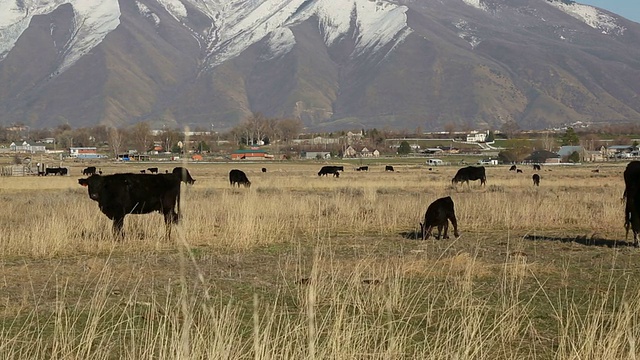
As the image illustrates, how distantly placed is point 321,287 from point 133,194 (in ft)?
29.2

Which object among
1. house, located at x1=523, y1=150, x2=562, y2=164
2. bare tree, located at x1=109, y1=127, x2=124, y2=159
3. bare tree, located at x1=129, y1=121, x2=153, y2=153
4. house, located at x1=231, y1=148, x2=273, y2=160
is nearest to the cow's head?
bare tree, located at x1=129, y1=121, x2=153, y2=153

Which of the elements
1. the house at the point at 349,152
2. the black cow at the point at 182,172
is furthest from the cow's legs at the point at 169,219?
the house at the point at 349,152

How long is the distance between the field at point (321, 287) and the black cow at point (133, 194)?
0.51 metres

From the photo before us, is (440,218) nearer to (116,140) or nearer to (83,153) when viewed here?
(116,140)

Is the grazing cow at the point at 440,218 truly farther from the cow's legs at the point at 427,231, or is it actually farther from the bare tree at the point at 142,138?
the bare tree at the point at 142,138

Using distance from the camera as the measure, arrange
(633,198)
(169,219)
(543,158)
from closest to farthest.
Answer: (633,198) → (169,219) → (543,158)

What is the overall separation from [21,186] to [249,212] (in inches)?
1190

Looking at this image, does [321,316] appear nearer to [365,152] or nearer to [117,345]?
[117,345]

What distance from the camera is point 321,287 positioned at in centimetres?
1096

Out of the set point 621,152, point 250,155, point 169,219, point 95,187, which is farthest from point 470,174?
point 621,152

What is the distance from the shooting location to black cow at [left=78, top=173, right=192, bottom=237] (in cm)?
1838

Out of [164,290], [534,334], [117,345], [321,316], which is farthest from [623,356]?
[164,290]

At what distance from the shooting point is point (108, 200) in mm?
18438

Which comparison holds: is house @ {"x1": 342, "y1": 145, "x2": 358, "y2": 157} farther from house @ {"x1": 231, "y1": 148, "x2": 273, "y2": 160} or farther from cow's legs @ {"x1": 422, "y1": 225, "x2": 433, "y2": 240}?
cow's legs @ {"x1": 422, "y1": 225, "x2": 433, "y2": 240}
